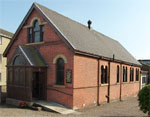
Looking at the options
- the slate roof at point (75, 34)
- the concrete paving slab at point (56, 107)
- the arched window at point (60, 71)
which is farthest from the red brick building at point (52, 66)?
the concrete paving slab at point (56, 107)

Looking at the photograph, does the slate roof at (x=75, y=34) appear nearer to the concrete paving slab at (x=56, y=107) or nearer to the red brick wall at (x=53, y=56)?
the red brick wall at (x=53, y=56)

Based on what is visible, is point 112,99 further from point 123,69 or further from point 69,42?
point 69,42

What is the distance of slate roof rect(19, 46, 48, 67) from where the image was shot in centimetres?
1331

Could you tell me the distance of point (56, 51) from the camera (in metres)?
13.7

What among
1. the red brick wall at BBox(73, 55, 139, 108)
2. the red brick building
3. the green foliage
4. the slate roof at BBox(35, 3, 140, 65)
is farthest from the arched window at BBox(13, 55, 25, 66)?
the green foliage

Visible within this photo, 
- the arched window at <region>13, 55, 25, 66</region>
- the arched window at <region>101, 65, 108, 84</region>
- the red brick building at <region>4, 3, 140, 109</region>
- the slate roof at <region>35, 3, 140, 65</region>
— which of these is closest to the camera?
the red brick building at <region>4, 3, 140, 109</region>

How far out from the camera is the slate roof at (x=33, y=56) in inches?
524

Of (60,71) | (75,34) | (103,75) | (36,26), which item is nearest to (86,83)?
(60,71)

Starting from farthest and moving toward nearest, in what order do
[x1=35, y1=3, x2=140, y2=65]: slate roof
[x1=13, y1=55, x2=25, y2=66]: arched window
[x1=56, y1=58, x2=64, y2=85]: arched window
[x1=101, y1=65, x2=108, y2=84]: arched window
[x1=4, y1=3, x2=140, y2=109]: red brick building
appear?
[x1=101, y1=65, x2=108, y2=84]: arched window → [x1=35, y1=3, x2=140, y2=65]: slate roof → [x1=13, y1=55, x2=25, y2=66]: arched window → [x1=56, y1=58, x2=64, y2=85]: arched window → [x1=4, y1=3, x2=140, y2=109]: red brick building

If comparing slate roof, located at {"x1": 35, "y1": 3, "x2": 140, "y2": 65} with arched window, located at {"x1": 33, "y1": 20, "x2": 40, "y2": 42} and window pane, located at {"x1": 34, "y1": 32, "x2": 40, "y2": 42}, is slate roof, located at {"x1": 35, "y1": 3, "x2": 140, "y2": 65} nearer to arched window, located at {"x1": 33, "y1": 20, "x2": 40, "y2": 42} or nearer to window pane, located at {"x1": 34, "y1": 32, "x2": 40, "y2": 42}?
arched window, located at {"x1": 33, "y1": 20, "x2": 40, "y2": 42}

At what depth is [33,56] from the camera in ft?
45.9

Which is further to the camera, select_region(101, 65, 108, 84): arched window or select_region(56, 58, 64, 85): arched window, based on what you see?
select_region(101, 65, 108, 84): arched window

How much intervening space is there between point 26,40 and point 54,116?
28.3 ft

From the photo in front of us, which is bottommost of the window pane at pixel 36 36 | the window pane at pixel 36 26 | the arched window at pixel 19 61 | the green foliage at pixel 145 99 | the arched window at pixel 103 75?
the green foliage at pixel 145 99
